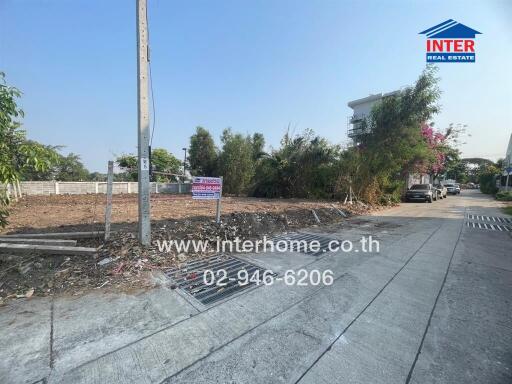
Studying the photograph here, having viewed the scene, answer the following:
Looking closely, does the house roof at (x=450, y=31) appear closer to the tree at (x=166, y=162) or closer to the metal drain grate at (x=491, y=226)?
the metal drain grate at (x=491, y=226)

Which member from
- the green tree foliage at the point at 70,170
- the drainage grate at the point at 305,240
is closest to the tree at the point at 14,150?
the drainage grate at the point at 305,240

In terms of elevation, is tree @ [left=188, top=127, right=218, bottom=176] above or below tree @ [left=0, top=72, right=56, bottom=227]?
above

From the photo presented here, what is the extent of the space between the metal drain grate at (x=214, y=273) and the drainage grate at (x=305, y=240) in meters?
1.43

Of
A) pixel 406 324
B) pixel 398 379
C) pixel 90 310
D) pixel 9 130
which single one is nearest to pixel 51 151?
pixel 9 130

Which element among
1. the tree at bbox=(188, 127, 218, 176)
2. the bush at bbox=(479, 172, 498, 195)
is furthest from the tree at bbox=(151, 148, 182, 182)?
the bush at bbox=(479, 172, 498, 195)

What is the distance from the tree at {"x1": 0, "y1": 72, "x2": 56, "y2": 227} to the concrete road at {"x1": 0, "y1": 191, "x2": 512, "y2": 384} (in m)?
1.64

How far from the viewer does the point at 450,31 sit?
774cm

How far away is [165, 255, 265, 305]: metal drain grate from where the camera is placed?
311cm

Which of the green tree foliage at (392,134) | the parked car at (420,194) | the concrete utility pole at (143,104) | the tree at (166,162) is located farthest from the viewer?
the tree at (166,162)

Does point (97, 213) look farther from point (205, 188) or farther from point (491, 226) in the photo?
point (491, 226)

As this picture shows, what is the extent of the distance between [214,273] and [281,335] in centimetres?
172

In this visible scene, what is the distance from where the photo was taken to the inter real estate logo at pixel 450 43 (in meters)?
7.58

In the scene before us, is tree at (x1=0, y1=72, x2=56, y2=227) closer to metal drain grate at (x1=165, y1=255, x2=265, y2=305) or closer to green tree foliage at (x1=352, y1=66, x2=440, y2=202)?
metal drain grate at (x1=165, y1=255, x2=265, y2=305)

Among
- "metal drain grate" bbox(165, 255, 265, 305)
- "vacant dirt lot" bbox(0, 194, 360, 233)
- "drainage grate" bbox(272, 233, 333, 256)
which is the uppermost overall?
"vacant dirt lot" bbox(0, 194, 360, 233)
